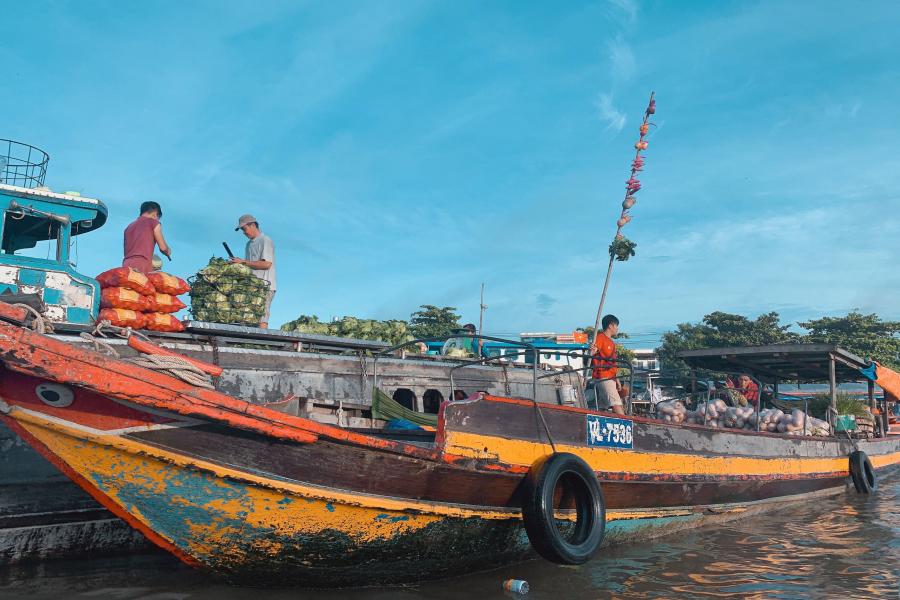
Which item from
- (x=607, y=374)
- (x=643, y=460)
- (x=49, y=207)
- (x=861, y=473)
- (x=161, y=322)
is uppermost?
(x=49, y=207)

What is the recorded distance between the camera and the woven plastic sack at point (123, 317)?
22.4 ft

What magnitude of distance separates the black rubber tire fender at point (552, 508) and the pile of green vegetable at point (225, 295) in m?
4.56

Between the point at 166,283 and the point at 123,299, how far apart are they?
0.50m

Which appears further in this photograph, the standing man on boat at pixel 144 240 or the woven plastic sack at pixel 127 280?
the standing man on boat at pixel 144 240

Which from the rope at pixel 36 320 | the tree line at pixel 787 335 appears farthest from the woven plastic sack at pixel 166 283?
the tree line at pixel 787 335

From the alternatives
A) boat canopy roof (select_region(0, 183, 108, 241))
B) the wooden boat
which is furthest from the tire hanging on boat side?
boat canopy roof (select_region(0, 183, 108, 241))

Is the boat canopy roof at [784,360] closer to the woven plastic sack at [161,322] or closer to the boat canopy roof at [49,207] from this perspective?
the woven plastic sack at [161,322]

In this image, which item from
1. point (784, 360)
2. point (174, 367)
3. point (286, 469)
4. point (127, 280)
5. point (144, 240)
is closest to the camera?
point (174, 367)

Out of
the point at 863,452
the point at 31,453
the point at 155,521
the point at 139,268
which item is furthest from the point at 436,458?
the point at 863,452

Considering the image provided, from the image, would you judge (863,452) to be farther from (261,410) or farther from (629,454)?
(261,410)

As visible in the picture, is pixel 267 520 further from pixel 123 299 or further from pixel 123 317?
pixel 123 299

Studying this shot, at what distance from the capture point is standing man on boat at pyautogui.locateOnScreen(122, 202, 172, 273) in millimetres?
7625

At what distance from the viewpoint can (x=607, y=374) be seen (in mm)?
8031

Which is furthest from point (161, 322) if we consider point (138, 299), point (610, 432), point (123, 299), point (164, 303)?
point (610, 432)
